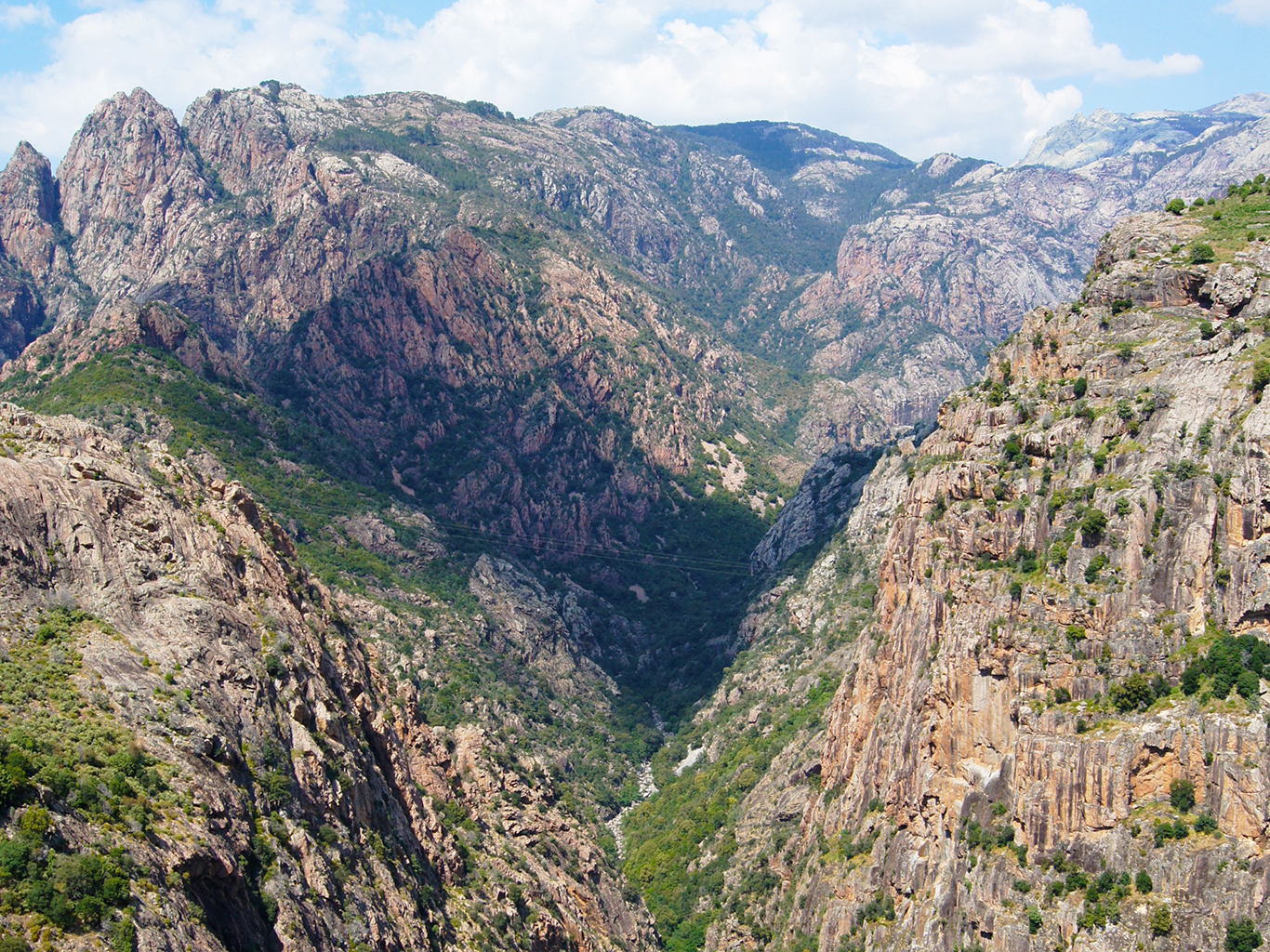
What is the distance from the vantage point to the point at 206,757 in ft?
206

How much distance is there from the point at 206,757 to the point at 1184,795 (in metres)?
62.0

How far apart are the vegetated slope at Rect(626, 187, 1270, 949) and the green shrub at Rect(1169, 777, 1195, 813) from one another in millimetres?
123

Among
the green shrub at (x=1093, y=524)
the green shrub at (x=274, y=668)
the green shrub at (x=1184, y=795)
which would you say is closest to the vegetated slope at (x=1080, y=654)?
the green shrub at (x=1184, y=795)

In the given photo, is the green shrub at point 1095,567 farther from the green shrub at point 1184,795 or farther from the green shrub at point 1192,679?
the green shrub at point 1184,795

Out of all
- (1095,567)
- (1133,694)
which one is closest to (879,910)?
(1133,694)

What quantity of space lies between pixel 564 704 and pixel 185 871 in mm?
144278

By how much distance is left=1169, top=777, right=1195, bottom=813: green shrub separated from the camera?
2840 inches

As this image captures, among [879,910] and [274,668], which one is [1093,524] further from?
[274,668]

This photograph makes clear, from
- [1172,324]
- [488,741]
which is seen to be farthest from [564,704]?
[1172,324]

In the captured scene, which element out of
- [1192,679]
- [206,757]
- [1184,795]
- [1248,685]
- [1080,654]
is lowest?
[1184,795]

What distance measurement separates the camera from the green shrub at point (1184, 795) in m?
72.1

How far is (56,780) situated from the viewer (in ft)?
167

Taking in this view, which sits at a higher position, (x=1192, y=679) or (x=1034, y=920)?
(x=1192, y=679)

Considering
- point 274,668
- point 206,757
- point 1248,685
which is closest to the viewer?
point 206,757
